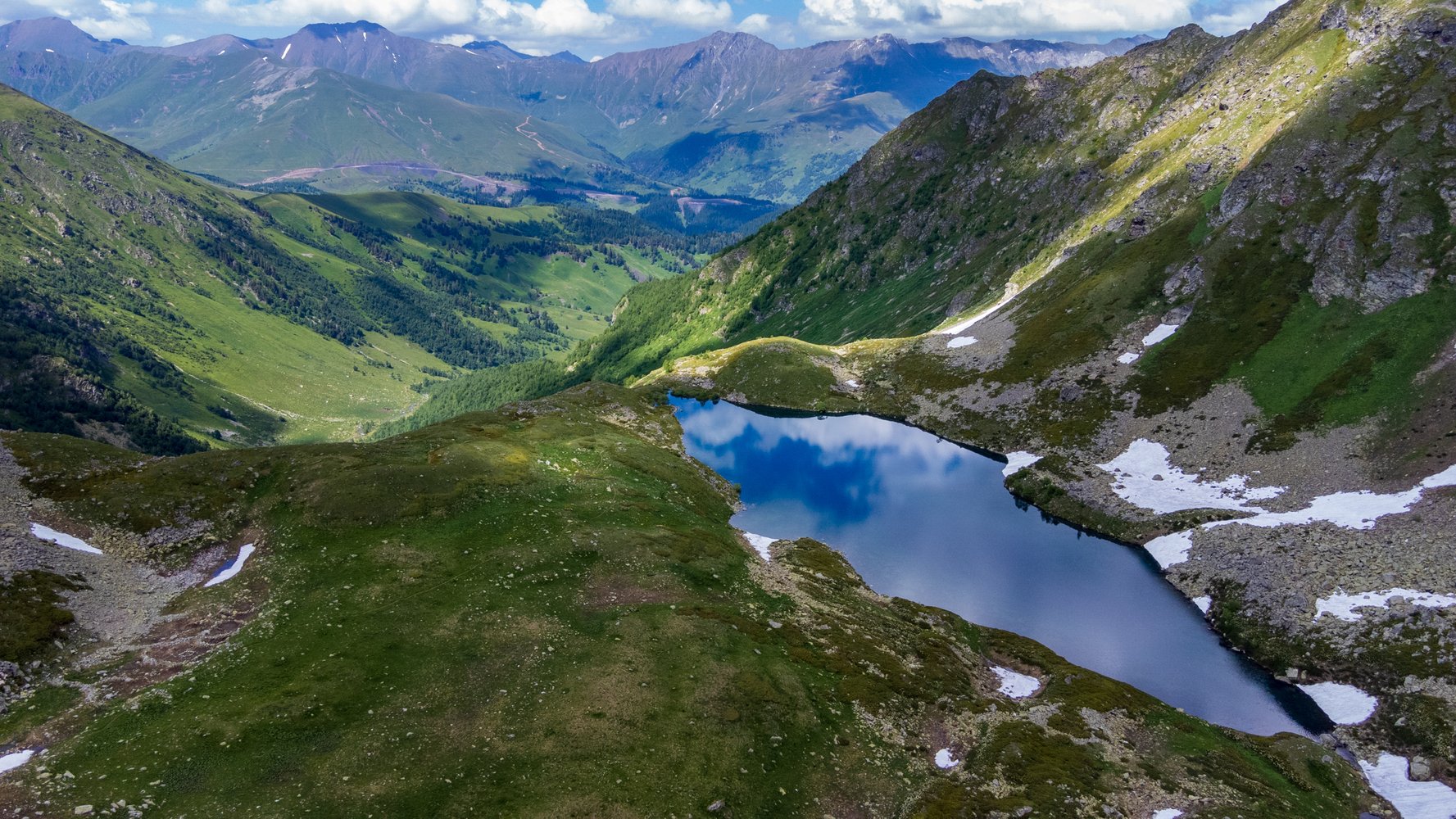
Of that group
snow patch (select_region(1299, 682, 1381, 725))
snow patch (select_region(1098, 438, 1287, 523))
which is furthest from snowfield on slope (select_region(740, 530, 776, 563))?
snow patch (select_region(1299, 682, 1381, 725))

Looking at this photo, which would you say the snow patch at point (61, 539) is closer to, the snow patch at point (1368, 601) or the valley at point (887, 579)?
the valley at point (887, 579)

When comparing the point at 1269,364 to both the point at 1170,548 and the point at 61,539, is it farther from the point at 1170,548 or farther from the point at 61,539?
the point at 61,539

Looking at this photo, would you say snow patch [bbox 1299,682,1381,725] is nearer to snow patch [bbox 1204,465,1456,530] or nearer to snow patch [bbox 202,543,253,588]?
snow patch [bbox 1204,465,1456,530]

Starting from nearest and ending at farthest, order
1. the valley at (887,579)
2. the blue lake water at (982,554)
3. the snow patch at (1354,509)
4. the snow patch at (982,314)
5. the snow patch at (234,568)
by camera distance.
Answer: the valley at (887,579)
the snow patch at (234,568)
the blue lake water at (982,554)
the snow patch at (1354,509)
the snow patch at (982,314)

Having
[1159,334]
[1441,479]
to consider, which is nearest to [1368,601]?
[1441,479]

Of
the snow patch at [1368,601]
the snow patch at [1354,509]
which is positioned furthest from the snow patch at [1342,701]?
the snow patch at [1354,509]

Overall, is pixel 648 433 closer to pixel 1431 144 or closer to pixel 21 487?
pixel 21 487
